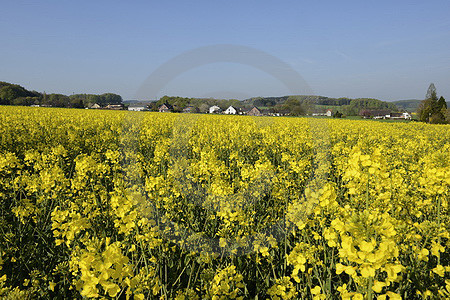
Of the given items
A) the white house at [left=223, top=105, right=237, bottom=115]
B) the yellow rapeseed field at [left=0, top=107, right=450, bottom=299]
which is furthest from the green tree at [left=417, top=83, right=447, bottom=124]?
the yellow rapeseed field at [left=0, top=107, right=450, bottom=299]

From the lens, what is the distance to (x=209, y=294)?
2111mm

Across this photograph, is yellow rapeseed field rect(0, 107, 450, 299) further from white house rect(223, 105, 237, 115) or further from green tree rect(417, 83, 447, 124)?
green tree rect(417, 83, 447, 124)

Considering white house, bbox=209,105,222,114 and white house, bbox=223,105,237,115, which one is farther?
white house, bbox=223,105,237,115

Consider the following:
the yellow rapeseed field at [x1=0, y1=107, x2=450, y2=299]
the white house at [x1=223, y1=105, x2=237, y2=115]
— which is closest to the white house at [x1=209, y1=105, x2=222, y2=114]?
the white house at [x1=223, y1=105, x2=237, y2=115]

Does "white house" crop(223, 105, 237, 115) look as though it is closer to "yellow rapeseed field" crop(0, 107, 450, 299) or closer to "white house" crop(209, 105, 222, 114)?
"white house" crop(209, 105, 222, 114)

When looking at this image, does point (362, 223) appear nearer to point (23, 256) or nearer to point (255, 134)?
point (23, 256)

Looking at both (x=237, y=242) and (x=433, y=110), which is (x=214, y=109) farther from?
(x=433, y=110)

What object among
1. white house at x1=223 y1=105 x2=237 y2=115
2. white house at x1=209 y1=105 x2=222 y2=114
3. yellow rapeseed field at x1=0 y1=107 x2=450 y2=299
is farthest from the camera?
white house at x1=223 y1=105 x2=237 y2=115

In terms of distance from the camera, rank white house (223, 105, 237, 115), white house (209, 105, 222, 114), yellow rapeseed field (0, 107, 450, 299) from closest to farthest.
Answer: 1. yellow rapeseed field (0, 107, 450, 299)
2. white house (209, 105, 222, 114)
3. white house (223, 105, 237, 115)

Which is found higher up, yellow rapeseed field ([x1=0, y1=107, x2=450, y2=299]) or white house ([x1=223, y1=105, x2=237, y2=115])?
white house ([x1=223, y1=105, x2=237, y2=115])

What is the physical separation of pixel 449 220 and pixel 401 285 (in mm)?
1169

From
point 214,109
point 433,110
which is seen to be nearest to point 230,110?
point 214,109

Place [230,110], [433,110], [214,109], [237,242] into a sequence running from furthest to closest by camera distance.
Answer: [433,110]
[230,110]
[214,109]
[237,242]

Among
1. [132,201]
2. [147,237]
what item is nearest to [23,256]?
[147,237]
